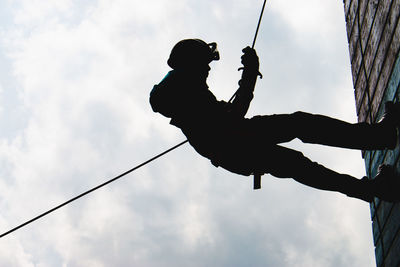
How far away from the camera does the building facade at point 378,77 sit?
3.66 meters

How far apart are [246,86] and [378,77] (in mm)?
1148

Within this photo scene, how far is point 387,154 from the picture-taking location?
12.8ft

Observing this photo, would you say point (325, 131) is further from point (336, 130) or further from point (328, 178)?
point (328, 178)

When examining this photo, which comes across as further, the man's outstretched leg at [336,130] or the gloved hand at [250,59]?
the gloved hand at [250,59]

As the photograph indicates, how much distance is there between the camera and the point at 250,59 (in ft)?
12.4

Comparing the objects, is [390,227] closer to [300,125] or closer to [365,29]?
[300,125]

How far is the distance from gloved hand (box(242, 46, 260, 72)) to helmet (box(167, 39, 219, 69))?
0.32 m

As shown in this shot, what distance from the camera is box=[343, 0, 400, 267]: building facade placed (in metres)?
3.66

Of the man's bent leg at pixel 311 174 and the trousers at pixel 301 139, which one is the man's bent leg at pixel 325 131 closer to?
the trousers at pixel 301 139

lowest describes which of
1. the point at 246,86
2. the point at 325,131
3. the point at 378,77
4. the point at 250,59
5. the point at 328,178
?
the point at 328,178

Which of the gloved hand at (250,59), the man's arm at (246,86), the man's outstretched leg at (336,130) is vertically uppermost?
the gloved hand at (250,59)

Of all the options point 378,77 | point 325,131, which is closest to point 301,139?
point 325,131

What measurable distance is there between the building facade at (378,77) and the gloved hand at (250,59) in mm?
972

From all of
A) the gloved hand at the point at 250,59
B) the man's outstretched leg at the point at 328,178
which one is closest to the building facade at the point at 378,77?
the man's outstretched leg at the point at 328,178
